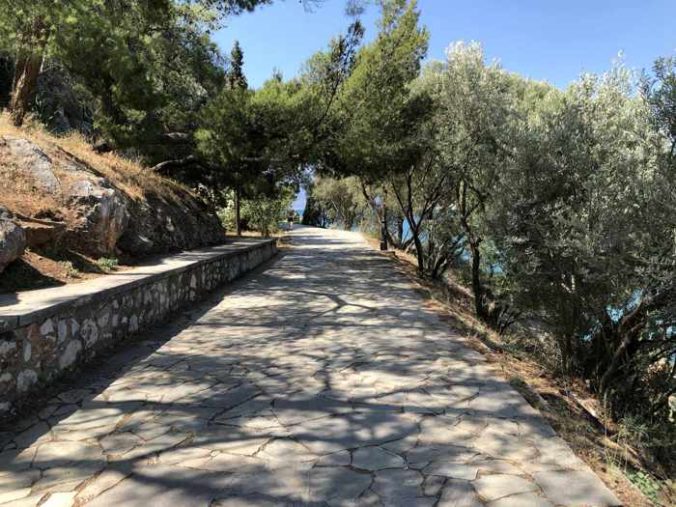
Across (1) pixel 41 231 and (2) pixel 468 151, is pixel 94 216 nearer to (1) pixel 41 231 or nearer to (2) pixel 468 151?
(1) pixel 41 231

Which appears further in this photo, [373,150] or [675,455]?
[373,150]

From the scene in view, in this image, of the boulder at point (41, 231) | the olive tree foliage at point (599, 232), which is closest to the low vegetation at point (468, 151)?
the olive tree foliage at point (599, 232)

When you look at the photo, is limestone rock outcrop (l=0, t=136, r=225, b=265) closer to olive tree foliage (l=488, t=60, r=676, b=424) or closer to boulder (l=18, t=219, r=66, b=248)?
boulder (l=18, t=219, r=66, b=248)

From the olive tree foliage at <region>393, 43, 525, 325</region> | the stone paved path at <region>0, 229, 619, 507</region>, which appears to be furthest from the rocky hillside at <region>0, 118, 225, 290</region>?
the olive tree foliage at <region>393, 43, 525, 325</region>

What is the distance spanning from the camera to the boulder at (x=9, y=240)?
466cm

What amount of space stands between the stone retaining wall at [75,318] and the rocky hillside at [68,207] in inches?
26.4

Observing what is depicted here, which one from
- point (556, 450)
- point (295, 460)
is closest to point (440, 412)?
point (556, 450)

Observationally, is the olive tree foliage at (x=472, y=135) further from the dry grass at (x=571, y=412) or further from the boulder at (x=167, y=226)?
the boulder at (x=167, y=226)

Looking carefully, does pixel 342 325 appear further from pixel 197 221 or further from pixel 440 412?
pixel 197 221

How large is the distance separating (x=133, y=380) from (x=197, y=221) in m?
7.38

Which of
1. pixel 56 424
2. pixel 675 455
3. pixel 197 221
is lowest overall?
pixel 675 455

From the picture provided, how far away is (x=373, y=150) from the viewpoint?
478 inches

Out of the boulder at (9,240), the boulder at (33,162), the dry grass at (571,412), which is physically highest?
the boulder at (33,162)

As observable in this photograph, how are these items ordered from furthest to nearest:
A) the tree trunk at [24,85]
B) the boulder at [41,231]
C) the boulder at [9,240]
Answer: the tree trunk at [24,85] < the boulder at [41,231] < the boulder at [9,240]
